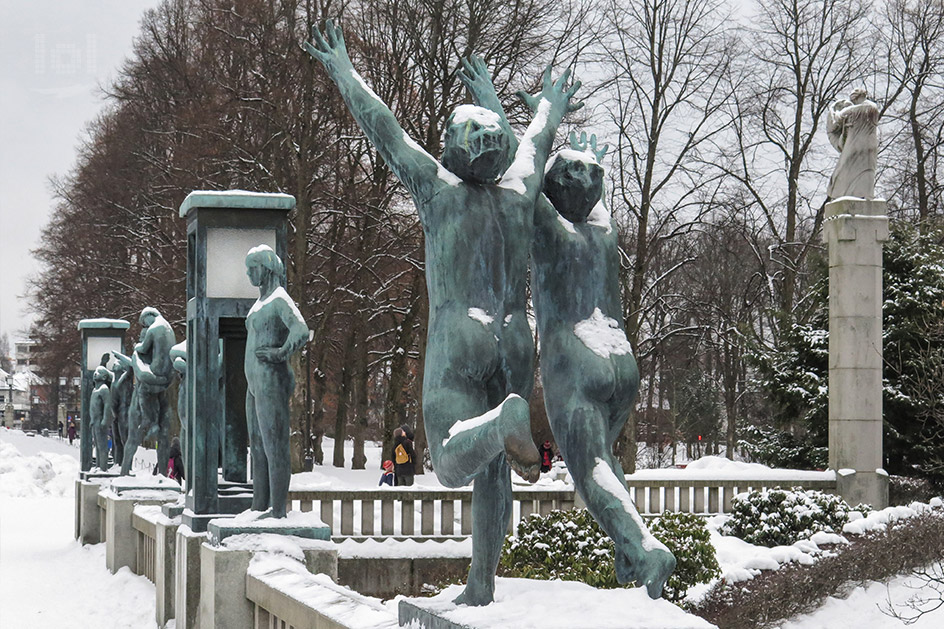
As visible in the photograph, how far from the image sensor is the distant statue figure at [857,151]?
74.5 ft

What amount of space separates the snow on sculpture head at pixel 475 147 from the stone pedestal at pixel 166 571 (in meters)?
6.36

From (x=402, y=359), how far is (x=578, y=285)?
27501 millimetres

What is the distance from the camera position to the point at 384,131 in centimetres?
485

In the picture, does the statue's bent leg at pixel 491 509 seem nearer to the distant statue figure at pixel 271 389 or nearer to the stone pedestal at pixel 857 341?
the distant statue figure at pixel 271 389

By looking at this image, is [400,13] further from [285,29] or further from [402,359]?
[402,359]

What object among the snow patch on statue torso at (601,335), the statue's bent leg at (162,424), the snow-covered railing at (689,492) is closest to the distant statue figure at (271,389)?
the snow patch on statue torso at (601,335)

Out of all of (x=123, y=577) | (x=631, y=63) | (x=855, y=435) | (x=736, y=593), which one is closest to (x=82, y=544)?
(x=123, y=577)

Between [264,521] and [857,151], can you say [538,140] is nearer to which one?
[264,521]

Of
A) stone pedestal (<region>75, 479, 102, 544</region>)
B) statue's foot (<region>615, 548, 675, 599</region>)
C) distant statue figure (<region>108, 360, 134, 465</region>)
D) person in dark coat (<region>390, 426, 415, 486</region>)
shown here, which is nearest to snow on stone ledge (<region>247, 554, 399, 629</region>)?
statue's foot (<region>615, 548, 675, 599</region>)

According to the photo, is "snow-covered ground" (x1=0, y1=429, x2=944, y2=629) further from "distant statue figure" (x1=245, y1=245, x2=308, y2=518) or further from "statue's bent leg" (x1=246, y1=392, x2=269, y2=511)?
"distant statue figure" (x1=245, y1=245, x2=308, y2=518)

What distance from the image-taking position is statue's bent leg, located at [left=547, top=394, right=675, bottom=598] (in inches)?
163

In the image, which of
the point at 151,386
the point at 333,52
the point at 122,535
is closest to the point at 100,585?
the point at 122,535

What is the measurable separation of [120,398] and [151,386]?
2.92 m

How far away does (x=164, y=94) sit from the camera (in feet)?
119
